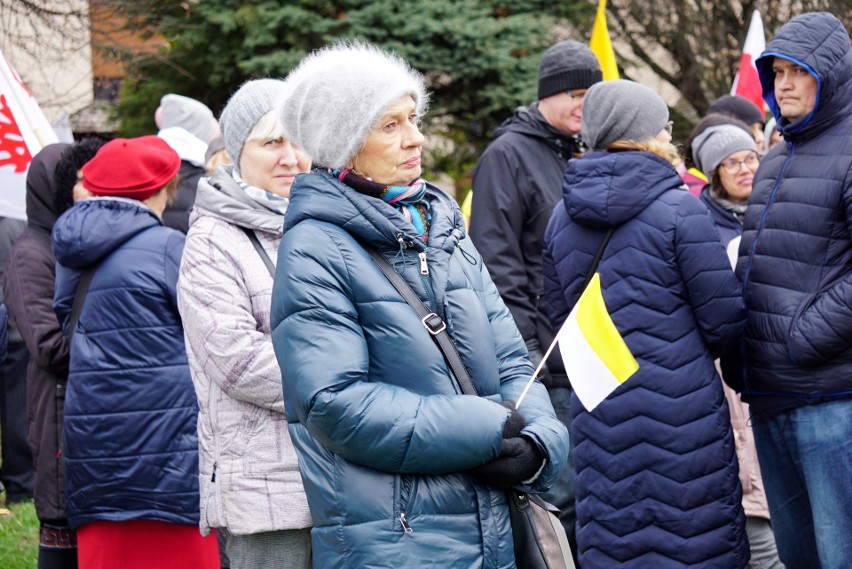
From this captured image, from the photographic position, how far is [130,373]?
4.41 meters

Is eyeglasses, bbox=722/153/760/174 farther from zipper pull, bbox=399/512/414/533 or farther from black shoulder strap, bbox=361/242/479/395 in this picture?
zipper pull, bbox=399/512/414/533

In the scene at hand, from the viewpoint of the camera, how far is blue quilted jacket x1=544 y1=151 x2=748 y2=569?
4594 millimetres

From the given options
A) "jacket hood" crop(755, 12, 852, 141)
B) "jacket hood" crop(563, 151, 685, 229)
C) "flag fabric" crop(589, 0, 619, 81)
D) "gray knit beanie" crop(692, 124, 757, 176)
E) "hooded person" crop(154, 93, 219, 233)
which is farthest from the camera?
"flag fabric" crop(589, 0, 619, 81)

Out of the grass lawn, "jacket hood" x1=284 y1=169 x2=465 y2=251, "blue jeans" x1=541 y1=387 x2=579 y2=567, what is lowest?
the grass lawn

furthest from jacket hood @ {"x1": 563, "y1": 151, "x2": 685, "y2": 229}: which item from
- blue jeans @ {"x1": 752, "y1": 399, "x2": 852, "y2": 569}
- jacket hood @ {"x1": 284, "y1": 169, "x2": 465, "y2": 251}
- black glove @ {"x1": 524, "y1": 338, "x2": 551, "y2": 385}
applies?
jacket hood @ {"x1": 284, "y1": 169, "x2": 465, "y2": 251}

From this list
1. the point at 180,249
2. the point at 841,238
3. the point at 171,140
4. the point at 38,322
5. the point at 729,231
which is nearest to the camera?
the point at 841,238

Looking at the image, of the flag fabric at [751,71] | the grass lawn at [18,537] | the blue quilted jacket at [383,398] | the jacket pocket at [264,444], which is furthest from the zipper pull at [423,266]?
the flag fabric at [751,71]

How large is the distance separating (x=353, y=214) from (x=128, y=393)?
6.23 feet

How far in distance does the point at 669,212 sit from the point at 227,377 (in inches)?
76.7

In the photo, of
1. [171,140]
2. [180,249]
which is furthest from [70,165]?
[171,140]

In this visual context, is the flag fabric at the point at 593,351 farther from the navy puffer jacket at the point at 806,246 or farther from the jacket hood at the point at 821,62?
the jacket hood at the point at 821,62

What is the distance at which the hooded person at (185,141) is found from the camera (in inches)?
262

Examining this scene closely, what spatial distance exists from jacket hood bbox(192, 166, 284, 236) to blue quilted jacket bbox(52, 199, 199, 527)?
0.69m

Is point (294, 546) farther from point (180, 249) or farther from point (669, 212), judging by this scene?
point (669, 212)
